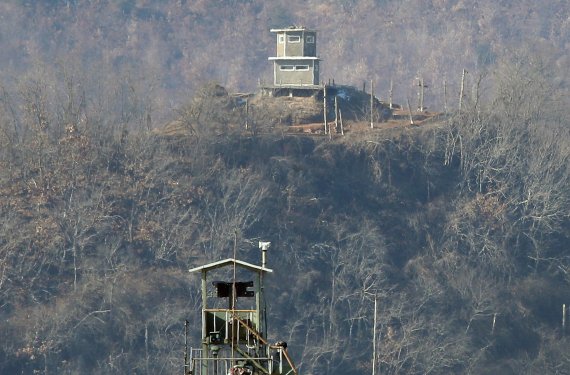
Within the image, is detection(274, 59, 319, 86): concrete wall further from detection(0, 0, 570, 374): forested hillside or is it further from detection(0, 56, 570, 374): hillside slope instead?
detection(0, 0, 570, 374): forested hillside

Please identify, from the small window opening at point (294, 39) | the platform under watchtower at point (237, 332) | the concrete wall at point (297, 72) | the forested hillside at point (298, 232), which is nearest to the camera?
the platform under watchtower at point (237, 332)

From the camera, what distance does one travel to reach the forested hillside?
9981 cm

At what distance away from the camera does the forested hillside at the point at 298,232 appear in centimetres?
9981

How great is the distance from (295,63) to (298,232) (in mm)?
15657

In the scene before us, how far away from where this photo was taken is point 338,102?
12294 centimetres

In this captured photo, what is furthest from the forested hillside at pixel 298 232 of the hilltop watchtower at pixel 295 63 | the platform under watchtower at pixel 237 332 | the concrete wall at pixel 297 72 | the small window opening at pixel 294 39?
the platform under watchtower at pixel 237 332

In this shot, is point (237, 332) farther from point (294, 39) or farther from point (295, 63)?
point (294, 39)

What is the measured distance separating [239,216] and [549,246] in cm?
1827

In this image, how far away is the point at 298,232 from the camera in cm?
11219

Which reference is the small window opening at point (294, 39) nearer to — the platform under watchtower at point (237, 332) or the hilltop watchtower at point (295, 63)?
the hilltop watchtower at point (295, 63)

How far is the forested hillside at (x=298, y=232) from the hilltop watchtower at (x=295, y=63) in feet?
18.6

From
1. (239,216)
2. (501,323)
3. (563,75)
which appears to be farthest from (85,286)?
(563,75)

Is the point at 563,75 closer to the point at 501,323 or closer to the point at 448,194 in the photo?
the point at 448,194

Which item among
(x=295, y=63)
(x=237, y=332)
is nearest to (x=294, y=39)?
(x=295, y=63)
